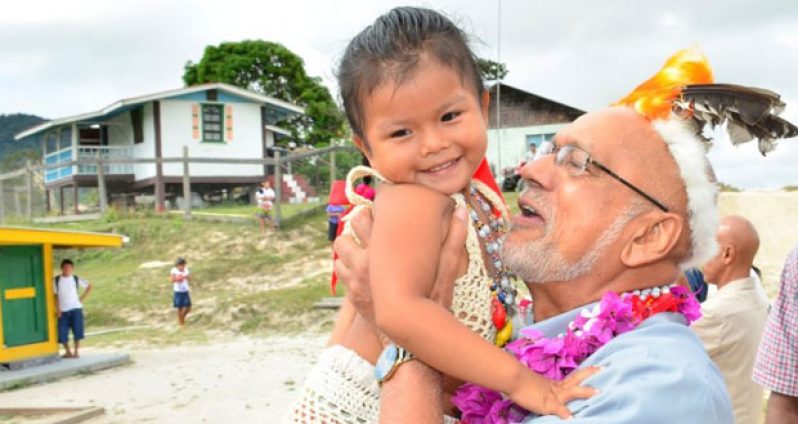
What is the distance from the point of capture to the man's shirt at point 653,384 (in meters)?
1.81

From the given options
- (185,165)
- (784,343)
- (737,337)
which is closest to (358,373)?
(784,343)

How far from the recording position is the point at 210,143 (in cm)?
2883

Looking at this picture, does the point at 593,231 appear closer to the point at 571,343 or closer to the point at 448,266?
the point at 571,343

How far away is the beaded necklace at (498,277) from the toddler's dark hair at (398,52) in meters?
0.43

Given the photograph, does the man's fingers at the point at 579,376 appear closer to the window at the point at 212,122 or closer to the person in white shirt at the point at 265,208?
the person in white shirt at the point at 265,208

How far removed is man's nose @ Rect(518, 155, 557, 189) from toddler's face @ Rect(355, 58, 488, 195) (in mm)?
207

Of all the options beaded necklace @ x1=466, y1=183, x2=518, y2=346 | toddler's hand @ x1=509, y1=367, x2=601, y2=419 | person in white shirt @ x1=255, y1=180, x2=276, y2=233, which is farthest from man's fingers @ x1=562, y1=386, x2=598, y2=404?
person in white shirt @ x1=255, y1=180, x2=276, y2=233

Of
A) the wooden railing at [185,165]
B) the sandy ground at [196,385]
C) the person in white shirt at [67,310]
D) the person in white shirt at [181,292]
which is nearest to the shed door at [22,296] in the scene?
the person in white shirt at [67,310]

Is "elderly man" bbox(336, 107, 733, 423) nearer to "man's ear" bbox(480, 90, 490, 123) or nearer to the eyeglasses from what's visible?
the eyeglasses

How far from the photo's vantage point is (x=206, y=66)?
44.6 meters

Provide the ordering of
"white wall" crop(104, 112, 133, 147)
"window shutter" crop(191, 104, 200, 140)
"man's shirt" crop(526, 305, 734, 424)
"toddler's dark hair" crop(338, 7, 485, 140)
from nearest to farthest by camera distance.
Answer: "man's shirt" crop(526, 305, 734, 424)
"toddler's dark hair" crop(338, 7, 485, 140)
"window shutter" crop(191, 104, 200, 140)
"white wall" crop(104, 112, 133, 147)

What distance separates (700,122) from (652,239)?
0.39 meters

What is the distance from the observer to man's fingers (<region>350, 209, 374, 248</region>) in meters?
2.29

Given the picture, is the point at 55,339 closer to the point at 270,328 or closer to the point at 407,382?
the point at 270,328
